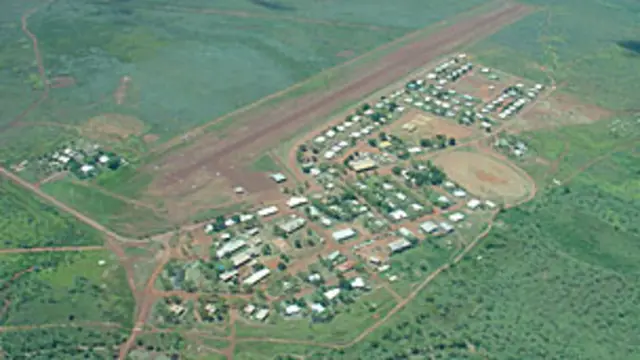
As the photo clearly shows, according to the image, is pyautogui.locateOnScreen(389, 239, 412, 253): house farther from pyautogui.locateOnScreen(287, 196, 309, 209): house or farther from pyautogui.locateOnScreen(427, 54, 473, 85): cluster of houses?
pyautogui.locateOnScreen(427, 54, 473, 85): cluster of houses

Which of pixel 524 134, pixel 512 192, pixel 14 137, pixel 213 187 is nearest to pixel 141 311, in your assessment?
pixel 213 187

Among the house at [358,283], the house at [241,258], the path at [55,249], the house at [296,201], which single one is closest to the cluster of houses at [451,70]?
the house at [296,201]

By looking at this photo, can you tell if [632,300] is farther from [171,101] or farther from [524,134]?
[171,101]

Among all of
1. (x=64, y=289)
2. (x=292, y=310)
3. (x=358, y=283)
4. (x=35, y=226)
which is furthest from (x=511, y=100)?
(x=64, y=289)

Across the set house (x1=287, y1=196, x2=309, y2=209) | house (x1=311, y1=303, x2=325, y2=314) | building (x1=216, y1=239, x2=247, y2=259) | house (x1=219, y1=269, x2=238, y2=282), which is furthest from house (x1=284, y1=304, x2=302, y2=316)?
→ house (x1=287, y1=196, x2=309, y2=209)

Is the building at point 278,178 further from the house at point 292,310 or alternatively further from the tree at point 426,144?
the house at point 292,310

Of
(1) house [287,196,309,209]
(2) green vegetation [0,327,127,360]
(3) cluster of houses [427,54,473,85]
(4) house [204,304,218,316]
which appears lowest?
(2) green vegetation [0,327,127,360]
